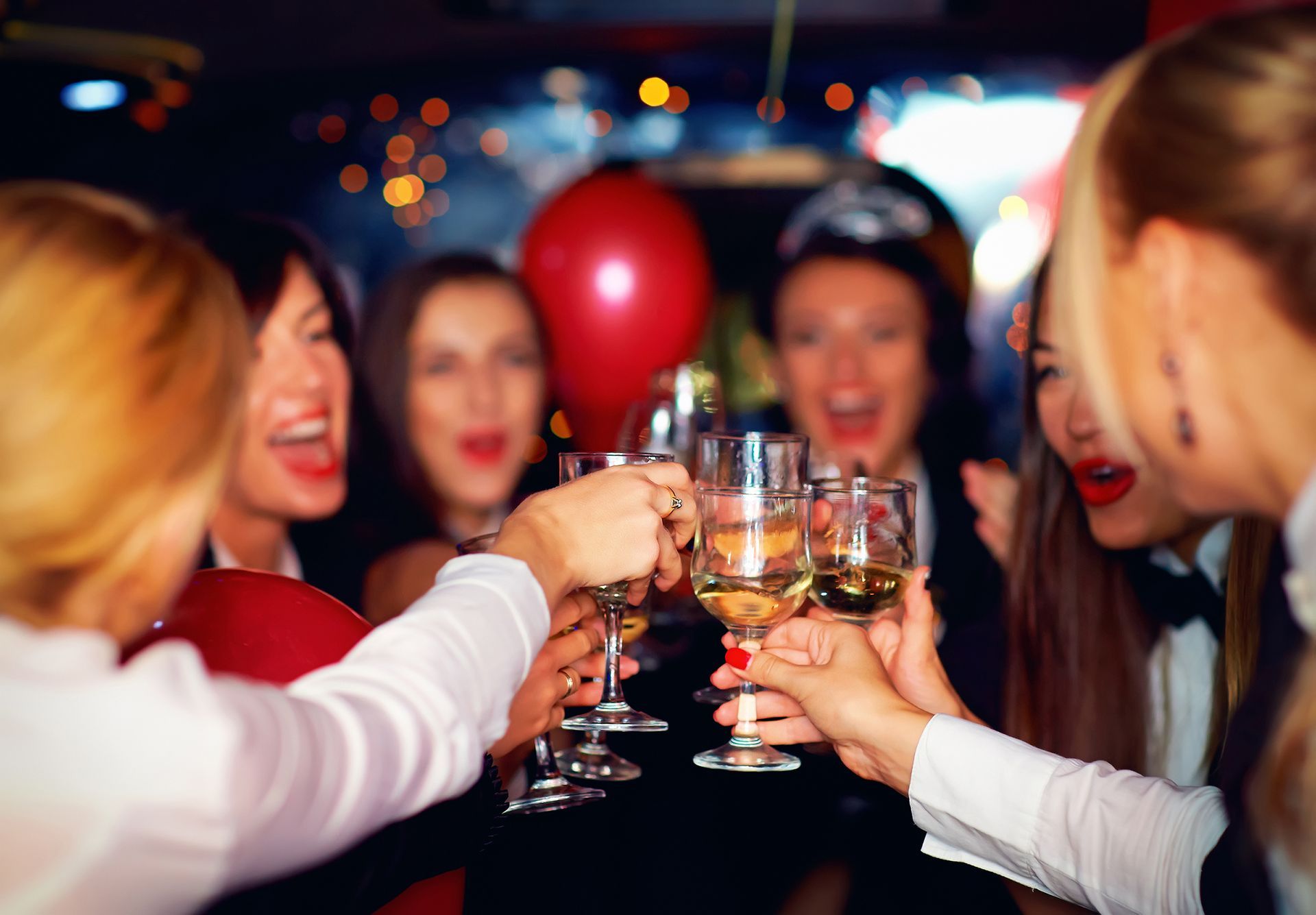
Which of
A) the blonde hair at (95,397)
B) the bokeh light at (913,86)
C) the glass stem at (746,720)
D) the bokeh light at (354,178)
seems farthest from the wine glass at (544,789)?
the bokeh light at (354,178)

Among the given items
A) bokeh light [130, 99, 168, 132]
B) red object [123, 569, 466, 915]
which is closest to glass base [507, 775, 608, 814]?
red object [123, 569, 466, 915]

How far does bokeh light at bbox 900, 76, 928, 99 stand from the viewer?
18.4ft

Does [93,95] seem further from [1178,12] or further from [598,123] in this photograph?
[1178,12]

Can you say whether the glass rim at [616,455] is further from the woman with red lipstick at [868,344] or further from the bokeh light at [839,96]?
the bokeh light at [839,96]

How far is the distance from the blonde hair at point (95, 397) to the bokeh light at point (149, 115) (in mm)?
4759

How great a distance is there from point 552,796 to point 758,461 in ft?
2.09

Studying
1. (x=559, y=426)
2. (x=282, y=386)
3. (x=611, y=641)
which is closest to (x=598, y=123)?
(x=559, y=426)

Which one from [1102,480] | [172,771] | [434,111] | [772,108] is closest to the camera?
[172,771]

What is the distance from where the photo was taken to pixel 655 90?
5301 mm

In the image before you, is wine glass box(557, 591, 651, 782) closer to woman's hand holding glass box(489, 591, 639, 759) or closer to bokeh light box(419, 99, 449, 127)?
woman's hand holding glass box(489, 591, 639, 759)

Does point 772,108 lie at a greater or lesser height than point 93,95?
greater

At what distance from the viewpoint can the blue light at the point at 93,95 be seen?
4246 mm

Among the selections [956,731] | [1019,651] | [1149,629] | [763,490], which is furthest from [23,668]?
[1149,629]

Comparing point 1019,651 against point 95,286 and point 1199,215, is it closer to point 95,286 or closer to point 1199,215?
point 1199,215
